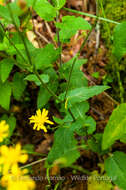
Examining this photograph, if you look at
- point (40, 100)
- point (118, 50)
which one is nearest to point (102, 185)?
point (40, 100)

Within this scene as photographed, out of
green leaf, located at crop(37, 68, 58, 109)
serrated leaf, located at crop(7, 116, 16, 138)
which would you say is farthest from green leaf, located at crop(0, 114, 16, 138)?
green leaf, located at crop(37, 68, 58, 109)

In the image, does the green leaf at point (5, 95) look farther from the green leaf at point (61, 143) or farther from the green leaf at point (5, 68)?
the green leaf at point (61, 143)

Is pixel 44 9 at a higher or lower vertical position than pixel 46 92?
higher

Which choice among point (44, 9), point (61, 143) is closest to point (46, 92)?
point (61, 143)

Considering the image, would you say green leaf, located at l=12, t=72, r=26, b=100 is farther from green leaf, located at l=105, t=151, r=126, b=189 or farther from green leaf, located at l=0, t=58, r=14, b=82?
green leaf, located at l=105, t=151, r=126, b=189

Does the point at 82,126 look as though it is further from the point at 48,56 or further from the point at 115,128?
the point at 48,56

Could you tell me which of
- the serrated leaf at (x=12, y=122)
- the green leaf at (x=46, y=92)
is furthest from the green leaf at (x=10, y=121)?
the green leaf at (x=46, y=92)

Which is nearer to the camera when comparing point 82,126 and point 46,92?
point 82,126
